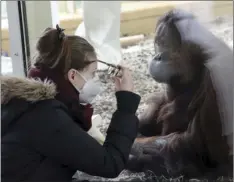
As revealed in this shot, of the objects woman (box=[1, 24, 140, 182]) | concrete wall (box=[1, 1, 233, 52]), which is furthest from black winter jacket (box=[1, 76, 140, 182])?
concrete wall (box=[1, 1, 233, 52])

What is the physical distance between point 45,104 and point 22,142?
92mm

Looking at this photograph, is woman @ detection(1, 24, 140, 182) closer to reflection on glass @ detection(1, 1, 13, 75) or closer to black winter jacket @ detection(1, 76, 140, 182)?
black winter jacket @ detection(1, 76, 140, 182)

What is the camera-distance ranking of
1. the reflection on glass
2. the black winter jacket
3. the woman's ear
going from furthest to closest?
the reflection on glass < the woman's ear < the black winter jacket

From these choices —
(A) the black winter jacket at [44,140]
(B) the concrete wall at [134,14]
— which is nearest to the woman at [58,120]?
(A) the black winter jacket at [44,140]

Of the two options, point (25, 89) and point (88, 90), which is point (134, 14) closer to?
point (88, 90)

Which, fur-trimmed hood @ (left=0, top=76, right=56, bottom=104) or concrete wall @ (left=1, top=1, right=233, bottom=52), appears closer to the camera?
Result: fur-trimmed hood @ (left=0, top=76, right=56, bottom=104)

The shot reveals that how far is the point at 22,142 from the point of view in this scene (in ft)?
3.22

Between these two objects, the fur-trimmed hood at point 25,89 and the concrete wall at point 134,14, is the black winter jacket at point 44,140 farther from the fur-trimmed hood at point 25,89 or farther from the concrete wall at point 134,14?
the concrete wall at point 134,14

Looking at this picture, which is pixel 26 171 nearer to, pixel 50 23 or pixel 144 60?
pixel 144 60

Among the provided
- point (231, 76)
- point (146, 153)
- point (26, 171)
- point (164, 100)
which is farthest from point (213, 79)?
point (26, 171)

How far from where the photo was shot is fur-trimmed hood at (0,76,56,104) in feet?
3.29

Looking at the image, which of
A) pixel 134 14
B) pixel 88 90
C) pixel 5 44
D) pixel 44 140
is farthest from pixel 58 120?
pixel 134 14

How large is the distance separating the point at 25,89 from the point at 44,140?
0.40ft

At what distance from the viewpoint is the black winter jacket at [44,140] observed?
975 mm
